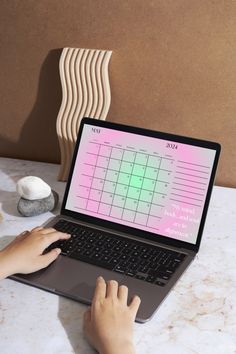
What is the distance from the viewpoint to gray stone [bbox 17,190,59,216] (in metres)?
1.01

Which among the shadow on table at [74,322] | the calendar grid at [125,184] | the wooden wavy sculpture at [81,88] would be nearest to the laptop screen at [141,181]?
the calendar grid at [125,184]

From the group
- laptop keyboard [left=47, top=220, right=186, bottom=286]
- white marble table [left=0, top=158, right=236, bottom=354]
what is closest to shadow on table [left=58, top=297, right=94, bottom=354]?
white marble table [left=0, top=158, right=236, bottom=354]

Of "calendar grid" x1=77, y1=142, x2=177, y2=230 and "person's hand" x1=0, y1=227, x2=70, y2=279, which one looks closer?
"person's hand" x1=0, y1=227, x2=70, y2=279

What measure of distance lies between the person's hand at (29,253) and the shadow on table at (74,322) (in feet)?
0.28

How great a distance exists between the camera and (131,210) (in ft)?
3.19

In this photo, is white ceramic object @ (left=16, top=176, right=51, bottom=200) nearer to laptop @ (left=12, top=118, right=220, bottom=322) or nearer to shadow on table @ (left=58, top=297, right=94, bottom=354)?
laptop @ (left=12, top=118, right=220, bottom=322)

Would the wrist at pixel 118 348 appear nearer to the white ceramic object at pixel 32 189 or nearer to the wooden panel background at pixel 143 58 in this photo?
the white ceramic object at pixel 32 189

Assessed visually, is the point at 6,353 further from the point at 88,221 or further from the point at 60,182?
the point at 60,182

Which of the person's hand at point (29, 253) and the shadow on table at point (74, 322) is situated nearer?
the shadow on table at point (74, 322)

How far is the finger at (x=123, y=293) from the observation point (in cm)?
78

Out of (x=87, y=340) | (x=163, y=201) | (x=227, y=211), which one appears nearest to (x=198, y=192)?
(x=163, y=201)

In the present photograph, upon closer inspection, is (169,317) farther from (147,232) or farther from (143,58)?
(143,58)

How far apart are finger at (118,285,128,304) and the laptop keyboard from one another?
0.18ft

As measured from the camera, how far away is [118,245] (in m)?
0.93
